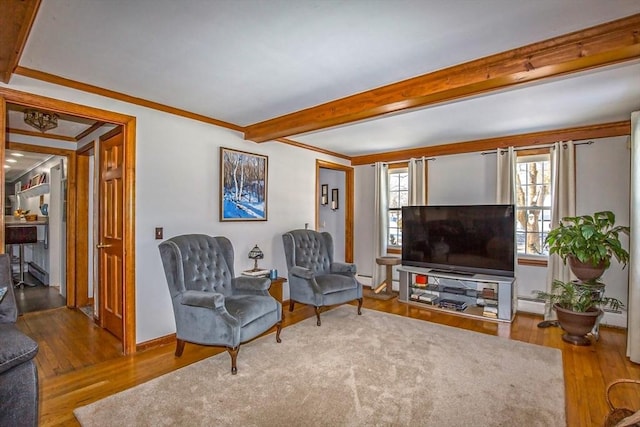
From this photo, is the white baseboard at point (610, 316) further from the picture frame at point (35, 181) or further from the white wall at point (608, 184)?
the picture frame at point (35, 181)

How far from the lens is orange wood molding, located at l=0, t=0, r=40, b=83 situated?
156 centimetres

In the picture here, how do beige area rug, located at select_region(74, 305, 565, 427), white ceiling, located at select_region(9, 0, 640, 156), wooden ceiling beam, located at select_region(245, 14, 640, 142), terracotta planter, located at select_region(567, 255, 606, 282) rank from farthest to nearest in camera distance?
terracotta planter, located at select_region(567, 255, 606, 282) < beige area rug, located at select_region(74, 305, 565, 427) < wooden ceiling beam, located at select_region(245, 14, 640, 142) < white ceiling, located at select_region(9, 0, 640, 156)

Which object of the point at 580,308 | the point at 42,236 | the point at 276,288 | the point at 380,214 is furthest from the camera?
the point at 42,236

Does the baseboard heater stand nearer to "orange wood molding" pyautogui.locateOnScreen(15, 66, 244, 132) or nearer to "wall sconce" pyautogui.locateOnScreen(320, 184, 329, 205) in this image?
"orange wood molding" pyautogui.locateOnScreen(15, 66, 244, 132)

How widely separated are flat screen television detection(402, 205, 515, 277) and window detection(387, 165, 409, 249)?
752 mm

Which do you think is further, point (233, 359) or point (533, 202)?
point (533, 202)

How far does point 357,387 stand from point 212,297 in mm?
1360

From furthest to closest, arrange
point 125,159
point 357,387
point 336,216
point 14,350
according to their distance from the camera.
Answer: point 336,216, point 125,159, point 357,387, point 14,350

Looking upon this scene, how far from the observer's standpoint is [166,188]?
3371 millimetres

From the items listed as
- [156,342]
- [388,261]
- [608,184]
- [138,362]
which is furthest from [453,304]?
[138,362]

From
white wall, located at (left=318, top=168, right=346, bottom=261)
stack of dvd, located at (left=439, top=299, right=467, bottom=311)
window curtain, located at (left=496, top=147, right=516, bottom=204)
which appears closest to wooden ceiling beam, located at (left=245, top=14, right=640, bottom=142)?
window curtain, located at (left=496, top=147, right=516, bottom=204)

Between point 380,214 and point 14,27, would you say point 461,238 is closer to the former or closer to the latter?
point 380,214

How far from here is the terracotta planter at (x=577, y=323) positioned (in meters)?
3.32

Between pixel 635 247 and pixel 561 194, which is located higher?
pixel 561 194
